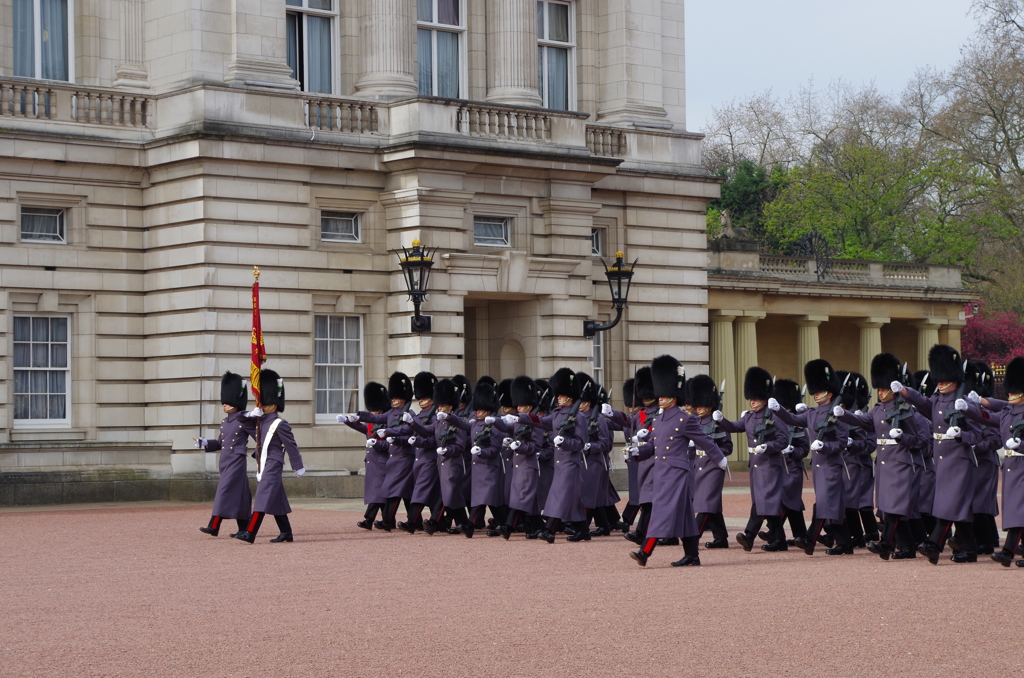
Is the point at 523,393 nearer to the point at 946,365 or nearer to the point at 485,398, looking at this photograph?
the point at 485,398

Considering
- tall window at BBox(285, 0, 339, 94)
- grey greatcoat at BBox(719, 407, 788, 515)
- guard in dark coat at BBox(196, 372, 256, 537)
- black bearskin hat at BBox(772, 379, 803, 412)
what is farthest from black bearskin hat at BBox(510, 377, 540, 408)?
tall window at BBox(285, 0, 339, 94)

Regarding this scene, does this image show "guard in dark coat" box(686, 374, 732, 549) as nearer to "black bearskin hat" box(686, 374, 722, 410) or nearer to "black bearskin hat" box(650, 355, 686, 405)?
"black bearskin hat" box(686, 374, 722, 410)

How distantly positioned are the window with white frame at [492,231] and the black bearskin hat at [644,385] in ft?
25.2

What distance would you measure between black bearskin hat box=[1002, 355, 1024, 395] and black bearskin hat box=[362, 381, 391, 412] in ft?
23.3

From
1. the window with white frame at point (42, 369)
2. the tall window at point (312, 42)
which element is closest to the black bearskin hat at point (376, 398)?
the window with white frame at point (42, 369)

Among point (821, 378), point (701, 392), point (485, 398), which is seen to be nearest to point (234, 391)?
point (485, 398)

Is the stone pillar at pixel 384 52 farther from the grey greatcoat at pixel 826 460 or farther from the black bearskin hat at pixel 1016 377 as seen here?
the black bearskin hat at pixel 1016 377

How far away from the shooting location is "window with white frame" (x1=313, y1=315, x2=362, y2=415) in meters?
24.8

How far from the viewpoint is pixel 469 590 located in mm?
12406

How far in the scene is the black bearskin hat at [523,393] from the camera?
1752 cm

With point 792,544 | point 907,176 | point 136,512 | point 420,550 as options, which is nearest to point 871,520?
point 792,544

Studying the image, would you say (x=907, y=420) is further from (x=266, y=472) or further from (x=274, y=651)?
(x=274, y=651)

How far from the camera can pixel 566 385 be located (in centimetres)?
1686

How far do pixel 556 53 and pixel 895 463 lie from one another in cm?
1476
